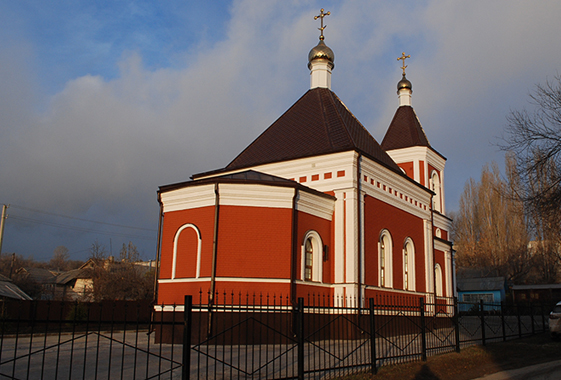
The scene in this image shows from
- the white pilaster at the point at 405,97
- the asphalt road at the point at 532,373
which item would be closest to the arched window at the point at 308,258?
the asphalt road at the point at 532,373

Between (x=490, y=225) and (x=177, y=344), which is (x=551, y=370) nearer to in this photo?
(x=177, y=344)

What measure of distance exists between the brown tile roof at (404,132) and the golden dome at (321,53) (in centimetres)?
529

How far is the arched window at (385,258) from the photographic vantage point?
1528 centimetres

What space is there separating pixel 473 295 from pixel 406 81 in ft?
60.3

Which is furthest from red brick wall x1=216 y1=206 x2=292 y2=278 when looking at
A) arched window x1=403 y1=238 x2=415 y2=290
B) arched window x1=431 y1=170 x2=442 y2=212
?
arched window x1=431 y1=170 x2=442 y2=212

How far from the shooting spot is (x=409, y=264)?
16.9m

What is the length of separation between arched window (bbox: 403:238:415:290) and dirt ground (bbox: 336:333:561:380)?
438 cm

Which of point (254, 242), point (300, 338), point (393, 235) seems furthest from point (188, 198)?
point (300, 338)

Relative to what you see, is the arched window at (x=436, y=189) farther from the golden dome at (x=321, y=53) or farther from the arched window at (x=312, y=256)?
the arched window at (x=312, y=256)

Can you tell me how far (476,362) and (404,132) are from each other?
14298 millimetres

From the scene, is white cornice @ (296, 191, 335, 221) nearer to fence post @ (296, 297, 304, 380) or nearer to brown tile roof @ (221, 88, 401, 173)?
brown tile roof @ (221, 88, 401, 173)

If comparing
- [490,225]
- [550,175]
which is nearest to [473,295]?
[490,225]

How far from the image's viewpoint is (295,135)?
1638 centimetres

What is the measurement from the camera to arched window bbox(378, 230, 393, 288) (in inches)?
601
